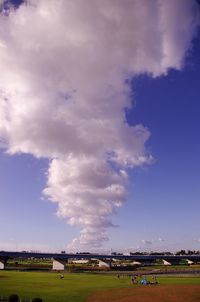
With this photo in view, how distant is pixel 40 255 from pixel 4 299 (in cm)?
15685

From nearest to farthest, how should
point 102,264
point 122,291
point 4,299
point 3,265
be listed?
point 4,299
point 122,291
point 3,265
point 102,264

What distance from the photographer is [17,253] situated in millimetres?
193875

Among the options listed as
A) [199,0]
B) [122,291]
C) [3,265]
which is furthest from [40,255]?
[199,0]

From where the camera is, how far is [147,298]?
166 ft

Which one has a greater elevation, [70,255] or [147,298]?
[70,255]

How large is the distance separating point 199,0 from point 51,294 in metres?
47.8

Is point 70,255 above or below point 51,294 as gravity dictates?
above

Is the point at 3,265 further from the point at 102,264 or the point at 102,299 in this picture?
the point at 102,299

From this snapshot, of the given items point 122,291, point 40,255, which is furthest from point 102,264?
point 122,291

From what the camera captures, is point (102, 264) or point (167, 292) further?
point (102, 264)

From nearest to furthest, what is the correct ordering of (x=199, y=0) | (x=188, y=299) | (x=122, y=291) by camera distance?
(x=199, y=0) < (x=188, y=299) < (x=122, y=291)

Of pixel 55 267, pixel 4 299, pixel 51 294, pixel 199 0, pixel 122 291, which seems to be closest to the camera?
pixel 199 0

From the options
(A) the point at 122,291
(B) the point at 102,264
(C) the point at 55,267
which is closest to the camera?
(A) the point at 122,291

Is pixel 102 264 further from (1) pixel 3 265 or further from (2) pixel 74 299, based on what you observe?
(2) pixel 74 299
